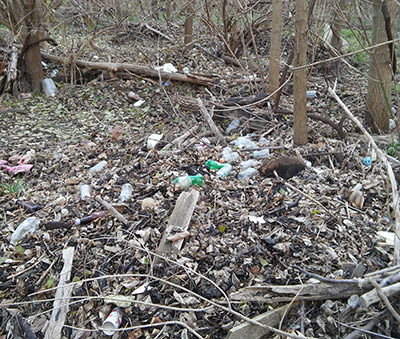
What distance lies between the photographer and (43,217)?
109 inches

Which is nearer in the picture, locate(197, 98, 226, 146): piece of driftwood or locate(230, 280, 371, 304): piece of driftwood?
locate(230, 280, 371, 304): piece of driftwood

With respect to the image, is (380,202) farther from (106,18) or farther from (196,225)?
(106,18)

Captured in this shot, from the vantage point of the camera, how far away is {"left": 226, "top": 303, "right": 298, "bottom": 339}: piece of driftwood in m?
1.79

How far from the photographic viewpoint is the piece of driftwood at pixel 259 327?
5.87ft

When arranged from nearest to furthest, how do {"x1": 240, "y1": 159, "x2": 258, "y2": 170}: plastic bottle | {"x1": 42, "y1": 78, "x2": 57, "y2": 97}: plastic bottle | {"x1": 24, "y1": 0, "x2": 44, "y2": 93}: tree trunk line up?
{"x1": 240, "y1": 159, "x2": 258, "y2": 170}: plastic bottle
{"x1": 24, "y1": 0, "x2": 44, "y2": 93}: tree trunk
{"x1": 42, "y1": 78, "x2": 57, "y2": 97}: plastic bottle

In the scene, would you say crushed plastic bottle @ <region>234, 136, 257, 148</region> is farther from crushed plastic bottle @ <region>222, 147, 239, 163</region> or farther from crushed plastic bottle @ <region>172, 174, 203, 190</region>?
crushed plastic bottle @ <region>172, 174, 203, 190</region>

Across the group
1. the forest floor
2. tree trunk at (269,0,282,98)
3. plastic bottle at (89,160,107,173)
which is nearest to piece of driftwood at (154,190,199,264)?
the forest floor

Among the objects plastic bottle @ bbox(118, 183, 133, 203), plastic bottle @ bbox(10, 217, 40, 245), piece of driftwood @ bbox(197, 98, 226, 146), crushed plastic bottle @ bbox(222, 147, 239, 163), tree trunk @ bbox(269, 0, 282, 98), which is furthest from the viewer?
tree trunk @ bbox(269, 0, 282, 98)

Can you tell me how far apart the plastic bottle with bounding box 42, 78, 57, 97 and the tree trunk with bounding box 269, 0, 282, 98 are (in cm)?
314

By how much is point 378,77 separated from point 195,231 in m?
2.41

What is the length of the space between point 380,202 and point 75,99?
13.5 ft

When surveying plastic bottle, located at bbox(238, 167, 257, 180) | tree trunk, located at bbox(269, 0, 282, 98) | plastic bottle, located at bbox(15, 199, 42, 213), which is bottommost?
plastic bottle, located at bbox(238, 167, 257, 180)

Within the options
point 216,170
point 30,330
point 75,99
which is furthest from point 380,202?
point 75,99

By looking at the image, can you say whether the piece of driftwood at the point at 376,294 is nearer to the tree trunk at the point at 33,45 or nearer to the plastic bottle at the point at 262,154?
the plastic bottle at the point at 262,154
